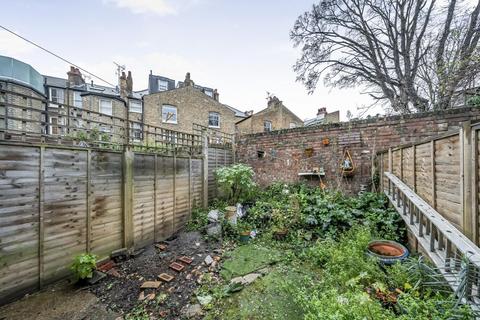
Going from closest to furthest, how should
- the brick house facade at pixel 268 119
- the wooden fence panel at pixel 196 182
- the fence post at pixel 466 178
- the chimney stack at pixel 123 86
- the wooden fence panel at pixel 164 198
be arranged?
the fence post at pixel 466 178 → the wooden fence panel at pixel 164 198 → the wooden fence panel at pixel 196 182 → the chimney stack at pixel 123 86 → the brick house facade at pixel 268 119

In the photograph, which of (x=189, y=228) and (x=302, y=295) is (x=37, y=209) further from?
(x=302, y=295)

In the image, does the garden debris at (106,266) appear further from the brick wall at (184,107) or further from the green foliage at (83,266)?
the brick wall at (184,107)

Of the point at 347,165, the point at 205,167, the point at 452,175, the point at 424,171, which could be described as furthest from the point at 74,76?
the point at 452,175

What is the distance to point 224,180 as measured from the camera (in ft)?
20.4

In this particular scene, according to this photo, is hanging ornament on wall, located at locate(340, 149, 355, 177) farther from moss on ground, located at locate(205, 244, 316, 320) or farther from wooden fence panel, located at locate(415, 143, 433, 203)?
moss on ground, located at locate(205, 244, 316, 320)

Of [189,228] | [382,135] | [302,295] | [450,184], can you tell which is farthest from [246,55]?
[302,295]

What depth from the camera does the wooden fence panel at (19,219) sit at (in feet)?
8.57

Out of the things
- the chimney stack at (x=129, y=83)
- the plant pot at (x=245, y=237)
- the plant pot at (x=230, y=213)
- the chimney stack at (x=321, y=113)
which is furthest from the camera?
the chimney stack at (x=321, y=113)

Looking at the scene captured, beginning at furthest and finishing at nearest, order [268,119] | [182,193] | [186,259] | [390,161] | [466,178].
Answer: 1. [268,119]
2. [182,193]
3. [390,161]
4. [186,259]
5. [466,178]

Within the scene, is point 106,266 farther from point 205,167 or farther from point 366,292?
point 366,292

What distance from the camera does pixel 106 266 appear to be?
3617 mm

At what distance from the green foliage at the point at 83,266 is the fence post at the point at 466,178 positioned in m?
4.86

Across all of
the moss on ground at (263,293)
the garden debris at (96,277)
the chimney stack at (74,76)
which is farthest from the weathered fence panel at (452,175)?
the chimney stack at (74,76)

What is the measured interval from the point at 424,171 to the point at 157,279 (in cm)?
450
